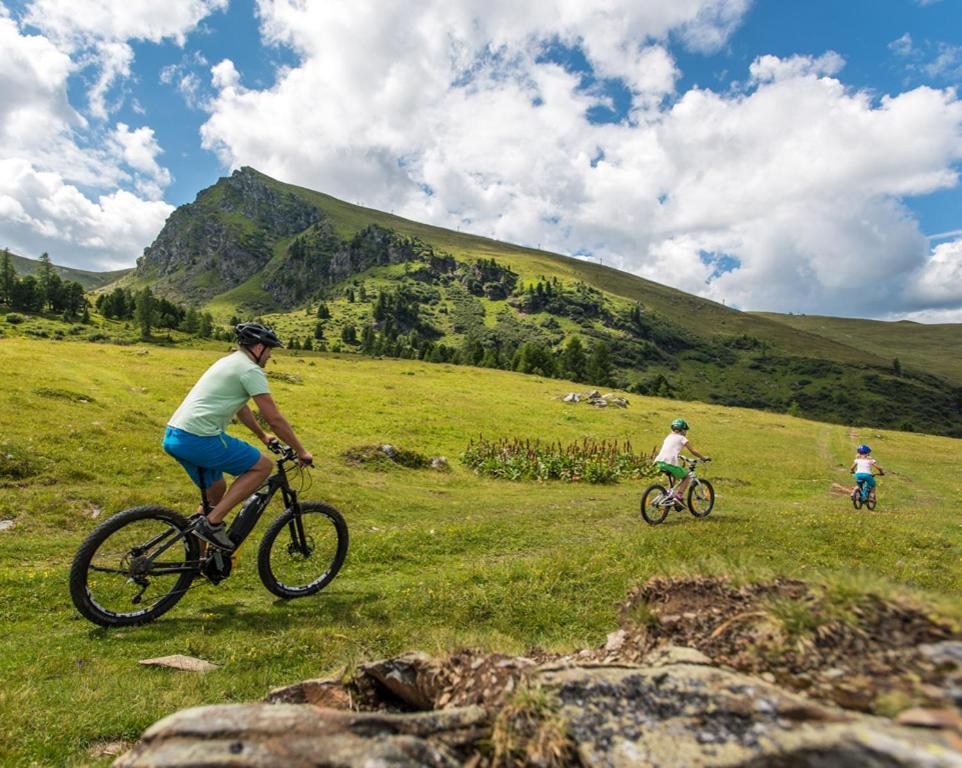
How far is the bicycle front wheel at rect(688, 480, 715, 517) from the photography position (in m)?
18.2

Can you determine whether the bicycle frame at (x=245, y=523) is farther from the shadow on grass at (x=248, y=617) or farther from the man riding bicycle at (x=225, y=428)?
the shadow on grass at (x=248, y=617)

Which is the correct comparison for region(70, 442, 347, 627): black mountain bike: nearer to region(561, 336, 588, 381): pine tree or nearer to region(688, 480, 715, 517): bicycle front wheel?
region(688, 480, 715, 517): bicycle front wheel

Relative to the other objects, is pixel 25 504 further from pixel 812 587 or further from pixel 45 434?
pixel 812 587

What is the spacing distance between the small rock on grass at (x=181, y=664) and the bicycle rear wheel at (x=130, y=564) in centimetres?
163

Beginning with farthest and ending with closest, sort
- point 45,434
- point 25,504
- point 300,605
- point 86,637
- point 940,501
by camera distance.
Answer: point 940,501 < point 45,434 < point 25,504 < point 300,605 < point 86,637

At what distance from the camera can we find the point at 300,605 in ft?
29.5

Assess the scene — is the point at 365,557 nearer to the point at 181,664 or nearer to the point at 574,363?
the point at 181,664

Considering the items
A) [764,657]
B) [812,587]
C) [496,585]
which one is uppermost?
[812,587]

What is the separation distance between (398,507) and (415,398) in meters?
35.7

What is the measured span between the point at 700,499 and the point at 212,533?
15.9 meters

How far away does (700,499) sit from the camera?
1845 centimetres

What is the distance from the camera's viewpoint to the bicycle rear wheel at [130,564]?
24.7 feet

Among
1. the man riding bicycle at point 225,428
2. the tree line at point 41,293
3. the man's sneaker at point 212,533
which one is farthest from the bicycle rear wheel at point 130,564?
the tree line at point 41,293

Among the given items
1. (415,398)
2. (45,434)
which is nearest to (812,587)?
(45,434)
